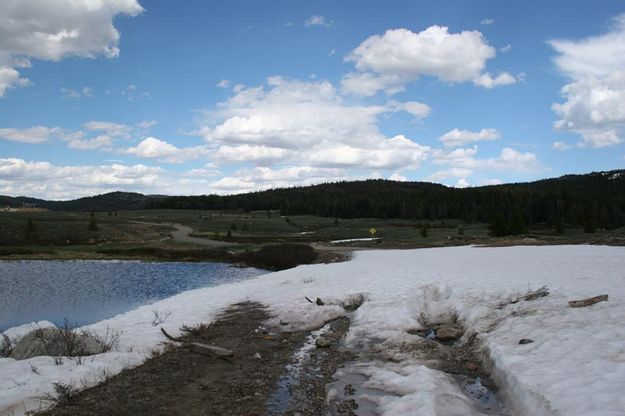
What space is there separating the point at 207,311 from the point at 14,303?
1333cm

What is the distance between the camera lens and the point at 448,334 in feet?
46.3

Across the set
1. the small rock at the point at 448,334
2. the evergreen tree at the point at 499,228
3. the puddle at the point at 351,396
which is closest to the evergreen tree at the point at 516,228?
the evergreen tree at the point at 499,228

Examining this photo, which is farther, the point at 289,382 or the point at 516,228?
the point at 516,228

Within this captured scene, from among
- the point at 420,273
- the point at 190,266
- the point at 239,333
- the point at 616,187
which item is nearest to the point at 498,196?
the point at 616,187

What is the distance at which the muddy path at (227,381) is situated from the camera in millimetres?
9055

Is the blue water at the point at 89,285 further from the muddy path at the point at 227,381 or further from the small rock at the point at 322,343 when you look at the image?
the small rock at the point at 322,343

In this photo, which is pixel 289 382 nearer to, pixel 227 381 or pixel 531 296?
pixel 227 381

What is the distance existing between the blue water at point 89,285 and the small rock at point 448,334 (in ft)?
46.3

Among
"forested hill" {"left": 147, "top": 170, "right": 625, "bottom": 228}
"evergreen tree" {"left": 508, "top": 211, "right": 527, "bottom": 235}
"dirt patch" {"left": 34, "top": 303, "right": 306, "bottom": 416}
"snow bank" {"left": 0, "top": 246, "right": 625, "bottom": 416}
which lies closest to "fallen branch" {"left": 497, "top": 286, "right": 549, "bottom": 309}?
"snow bank" {"left": 0, "top": 246, "right": 625, "bottom": 416}

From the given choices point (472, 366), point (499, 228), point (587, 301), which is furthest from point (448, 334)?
point (499, 228)

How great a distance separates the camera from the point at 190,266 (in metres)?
46.0

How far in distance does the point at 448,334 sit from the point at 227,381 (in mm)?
6813

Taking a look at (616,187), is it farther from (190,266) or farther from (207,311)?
(207,311)

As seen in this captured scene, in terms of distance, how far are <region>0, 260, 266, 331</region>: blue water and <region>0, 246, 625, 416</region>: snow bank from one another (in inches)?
166
